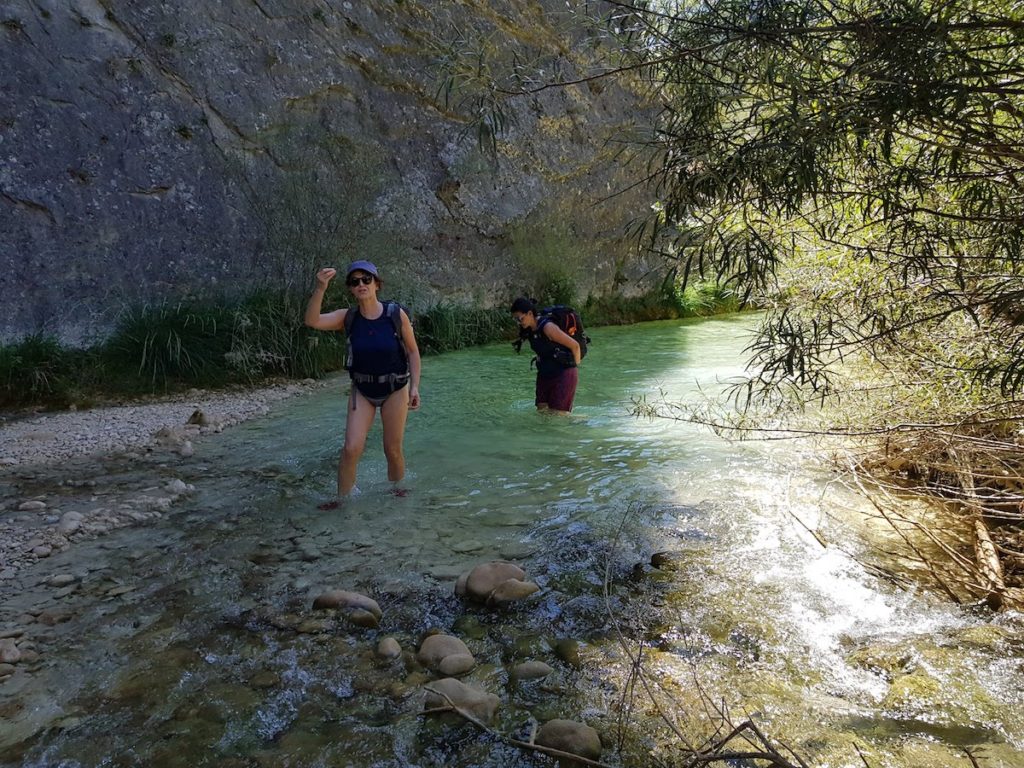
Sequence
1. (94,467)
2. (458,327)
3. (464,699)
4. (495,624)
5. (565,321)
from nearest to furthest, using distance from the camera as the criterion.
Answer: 1. (464,699)
2. (495,624)
3. (94,467)
4. (565,321)
5. (458,327)

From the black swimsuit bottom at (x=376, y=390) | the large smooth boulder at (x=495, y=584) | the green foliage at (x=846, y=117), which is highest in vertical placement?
the green foliage at (x=846, y=117)

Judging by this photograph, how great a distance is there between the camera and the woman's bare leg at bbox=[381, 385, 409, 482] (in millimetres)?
5359

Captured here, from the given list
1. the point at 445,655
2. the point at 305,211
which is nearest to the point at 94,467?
the point at 445,655

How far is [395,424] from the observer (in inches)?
215

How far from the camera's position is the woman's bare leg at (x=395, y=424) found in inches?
211

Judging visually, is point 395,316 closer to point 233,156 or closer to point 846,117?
point 846,117

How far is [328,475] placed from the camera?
248 inches

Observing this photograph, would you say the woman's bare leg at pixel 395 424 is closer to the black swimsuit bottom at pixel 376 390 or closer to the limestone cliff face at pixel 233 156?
the black swimsuit bottom at pixel 376 390

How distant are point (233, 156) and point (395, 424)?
333 inches

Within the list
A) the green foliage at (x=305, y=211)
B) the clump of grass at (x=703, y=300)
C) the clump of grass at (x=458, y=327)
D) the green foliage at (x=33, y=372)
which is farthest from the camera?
the clump of grass at (x=703, y=300)

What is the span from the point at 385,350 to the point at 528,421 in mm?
3295

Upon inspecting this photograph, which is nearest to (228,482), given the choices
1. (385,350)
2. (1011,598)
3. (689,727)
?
(385,350)

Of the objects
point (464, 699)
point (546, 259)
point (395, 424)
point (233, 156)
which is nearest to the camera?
Result: point (464, 699)

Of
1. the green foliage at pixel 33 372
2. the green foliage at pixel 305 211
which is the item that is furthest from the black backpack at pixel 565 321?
the green foliage at pixel 33 372
